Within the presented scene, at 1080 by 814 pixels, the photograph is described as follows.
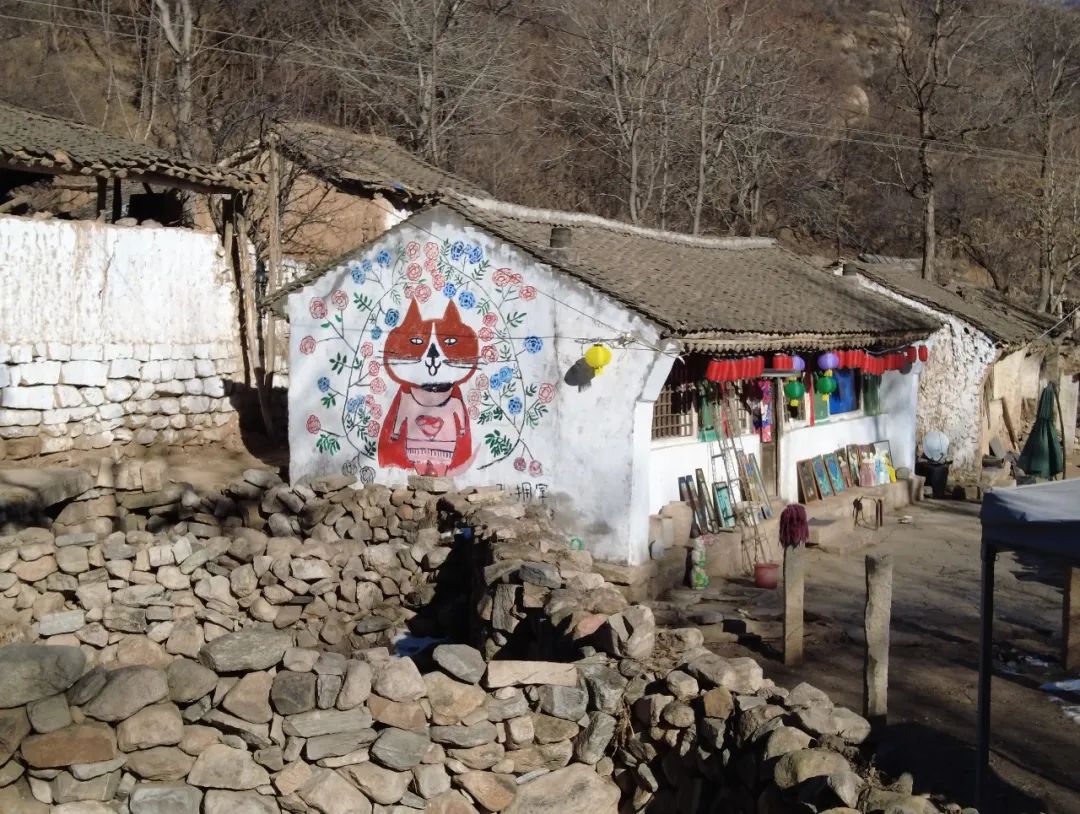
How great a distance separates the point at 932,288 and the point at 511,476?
1360cm

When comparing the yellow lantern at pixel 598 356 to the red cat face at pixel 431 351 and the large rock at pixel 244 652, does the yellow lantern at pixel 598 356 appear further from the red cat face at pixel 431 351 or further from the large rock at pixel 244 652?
the large rock at pixel 244 652

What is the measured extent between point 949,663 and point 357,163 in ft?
53.2

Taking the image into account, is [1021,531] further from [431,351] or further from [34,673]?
[431,351]

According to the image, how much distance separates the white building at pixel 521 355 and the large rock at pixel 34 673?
6.96 m

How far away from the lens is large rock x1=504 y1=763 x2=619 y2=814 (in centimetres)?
632

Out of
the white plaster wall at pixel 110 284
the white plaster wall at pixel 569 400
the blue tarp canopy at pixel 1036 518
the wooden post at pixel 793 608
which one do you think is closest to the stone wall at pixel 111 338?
the white plaster wall at pixel 110 284

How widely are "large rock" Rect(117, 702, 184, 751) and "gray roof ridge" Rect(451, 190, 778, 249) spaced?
880 cm

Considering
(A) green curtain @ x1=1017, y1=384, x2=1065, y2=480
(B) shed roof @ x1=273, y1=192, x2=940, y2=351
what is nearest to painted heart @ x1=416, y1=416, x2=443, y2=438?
(B) shed roof @ x1=273, y1=192, x2=940, y2=351

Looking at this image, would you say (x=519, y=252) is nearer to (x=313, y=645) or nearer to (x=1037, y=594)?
(x=313, y=645)

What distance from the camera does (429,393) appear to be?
13.2 meters

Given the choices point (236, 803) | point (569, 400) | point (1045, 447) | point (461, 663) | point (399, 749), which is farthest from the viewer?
point (1045, 447)

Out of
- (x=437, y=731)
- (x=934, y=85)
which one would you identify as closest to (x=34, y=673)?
(x=437, y=731)

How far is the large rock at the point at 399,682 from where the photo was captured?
6.17m

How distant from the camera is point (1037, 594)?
1231 cm
